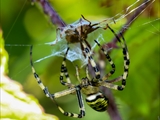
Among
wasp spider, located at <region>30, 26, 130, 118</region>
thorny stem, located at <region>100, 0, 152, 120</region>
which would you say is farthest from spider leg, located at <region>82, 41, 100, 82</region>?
thorny stem, located at <region>100, 0, 152, 120</region>

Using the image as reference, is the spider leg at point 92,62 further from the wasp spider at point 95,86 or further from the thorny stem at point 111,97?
the thorny stem at point 111,97

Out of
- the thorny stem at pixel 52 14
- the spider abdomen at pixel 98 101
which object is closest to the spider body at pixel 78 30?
the thorny stem at pixel 52 14

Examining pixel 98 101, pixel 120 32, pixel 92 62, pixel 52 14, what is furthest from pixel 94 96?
pixel 52 14

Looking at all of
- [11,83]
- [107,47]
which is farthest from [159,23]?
[11,83]

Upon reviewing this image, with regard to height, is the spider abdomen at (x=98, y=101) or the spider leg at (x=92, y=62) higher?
the spider leg at (x=92, y=62)

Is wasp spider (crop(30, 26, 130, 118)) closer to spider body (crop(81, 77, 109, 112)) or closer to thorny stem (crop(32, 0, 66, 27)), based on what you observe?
spider body (crop(81, 77, 109, 112))
